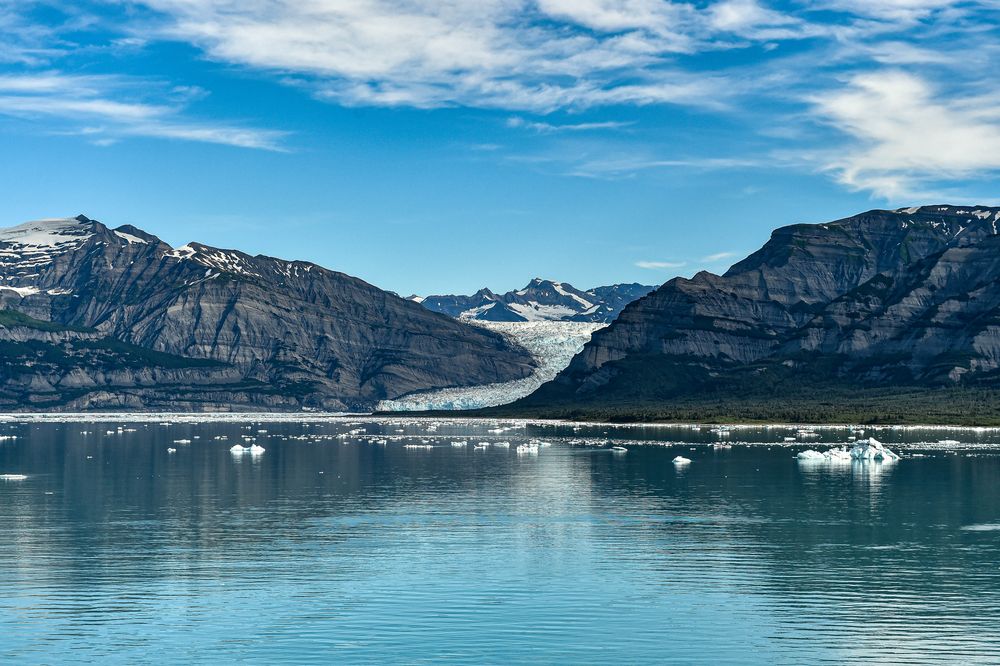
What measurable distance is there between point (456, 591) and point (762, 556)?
22710mm

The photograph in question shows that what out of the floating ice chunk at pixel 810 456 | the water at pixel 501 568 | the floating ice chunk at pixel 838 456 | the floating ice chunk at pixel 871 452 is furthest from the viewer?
the floating ice chunk at pixel 810 456

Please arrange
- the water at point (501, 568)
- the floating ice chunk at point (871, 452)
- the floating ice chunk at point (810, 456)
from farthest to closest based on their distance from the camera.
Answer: the floating ice chunk at point (810, 456) → the floating ice chunk at point (871, 452) → the water at point (501, 568)

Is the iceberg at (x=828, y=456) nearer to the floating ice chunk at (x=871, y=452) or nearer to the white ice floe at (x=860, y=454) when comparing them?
the white ice floe at (x=860, y=454)

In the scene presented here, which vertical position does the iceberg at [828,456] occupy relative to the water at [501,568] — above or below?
above

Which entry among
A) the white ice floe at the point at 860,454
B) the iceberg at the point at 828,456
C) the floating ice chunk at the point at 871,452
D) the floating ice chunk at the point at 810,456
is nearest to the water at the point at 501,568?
the floating ice chunk at the point at 871,452

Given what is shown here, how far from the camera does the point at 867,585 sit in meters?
67.6

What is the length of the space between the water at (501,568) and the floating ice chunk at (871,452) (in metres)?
18.5

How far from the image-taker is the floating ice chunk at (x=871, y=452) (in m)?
A: 154

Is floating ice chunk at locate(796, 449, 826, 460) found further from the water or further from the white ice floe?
the water

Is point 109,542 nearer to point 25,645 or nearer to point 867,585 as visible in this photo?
point 25,645

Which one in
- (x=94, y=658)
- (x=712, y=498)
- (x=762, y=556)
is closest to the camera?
(x=94, y=658)

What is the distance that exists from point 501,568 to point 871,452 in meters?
94.5

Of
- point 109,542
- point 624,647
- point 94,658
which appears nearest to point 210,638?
point 94,658

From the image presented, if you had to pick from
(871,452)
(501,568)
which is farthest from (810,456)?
(501,568)
